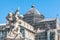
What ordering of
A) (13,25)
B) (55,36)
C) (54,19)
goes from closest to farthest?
(13,25)
(55,36)
(54,19)

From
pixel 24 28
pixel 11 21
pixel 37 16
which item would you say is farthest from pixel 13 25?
pixel 37 16

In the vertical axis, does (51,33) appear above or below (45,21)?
below

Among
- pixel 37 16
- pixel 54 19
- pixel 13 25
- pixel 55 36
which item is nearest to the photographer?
pixel 13 25

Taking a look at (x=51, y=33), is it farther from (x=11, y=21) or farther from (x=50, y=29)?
(x=11, y=21)

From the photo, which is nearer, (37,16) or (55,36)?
(55,36)

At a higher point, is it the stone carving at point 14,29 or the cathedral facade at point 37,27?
the cathedral facade at point 37,27

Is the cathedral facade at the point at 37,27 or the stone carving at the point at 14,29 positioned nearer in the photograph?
the stone carving at the point at 14,29

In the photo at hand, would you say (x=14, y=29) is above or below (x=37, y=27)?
below

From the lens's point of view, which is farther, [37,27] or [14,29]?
[37,27]

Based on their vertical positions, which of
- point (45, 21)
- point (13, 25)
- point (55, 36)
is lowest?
point (13, 25)

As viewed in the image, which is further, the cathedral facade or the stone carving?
the cathedral facade

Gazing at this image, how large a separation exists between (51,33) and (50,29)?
3.95ft

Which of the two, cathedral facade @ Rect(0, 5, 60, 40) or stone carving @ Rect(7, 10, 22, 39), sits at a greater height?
cathedral facade @ Rect(0, 5, 60, 40)

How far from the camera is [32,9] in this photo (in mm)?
56281
